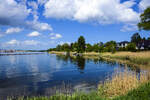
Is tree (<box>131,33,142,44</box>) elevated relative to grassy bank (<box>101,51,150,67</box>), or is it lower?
elevated

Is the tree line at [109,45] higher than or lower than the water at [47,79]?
higher

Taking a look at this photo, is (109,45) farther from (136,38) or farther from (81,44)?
(136,38)

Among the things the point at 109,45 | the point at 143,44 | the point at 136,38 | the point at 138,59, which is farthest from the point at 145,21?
the point at 136,38

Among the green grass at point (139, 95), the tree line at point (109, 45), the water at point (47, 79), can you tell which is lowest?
the water at point (47, 79)

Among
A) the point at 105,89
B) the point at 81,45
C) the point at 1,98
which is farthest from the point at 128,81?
the point at 81,45

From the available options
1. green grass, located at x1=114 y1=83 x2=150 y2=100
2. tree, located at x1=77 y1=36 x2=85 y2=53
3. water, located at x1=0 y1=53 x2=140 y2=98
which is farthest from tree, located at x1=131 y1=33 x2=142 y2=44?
green grass, located at x1=114 y1=83 x2=150 y2=100

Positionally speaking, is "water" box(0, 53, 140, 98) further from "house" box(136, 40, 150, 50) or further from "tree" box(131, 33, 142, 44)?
"tree" box(131, 33, 142, 44)

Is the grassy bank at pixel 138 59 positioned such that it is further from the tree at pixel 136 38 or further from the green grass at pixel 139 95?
the tree at pixel 136 38

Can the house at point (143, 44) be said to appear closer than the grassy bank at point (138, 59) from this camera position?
No

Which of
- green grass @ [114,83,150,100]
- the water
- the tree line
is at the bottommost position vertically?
the water

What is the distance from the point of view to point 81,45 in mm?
72938

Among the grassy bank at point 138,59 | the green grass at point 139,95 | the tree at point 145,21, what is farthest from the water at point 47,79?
the tree at point 145,21

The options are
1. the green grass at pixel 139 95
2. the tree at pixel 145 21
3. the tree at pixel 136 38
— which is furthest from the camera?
the tree at pixel 136 38

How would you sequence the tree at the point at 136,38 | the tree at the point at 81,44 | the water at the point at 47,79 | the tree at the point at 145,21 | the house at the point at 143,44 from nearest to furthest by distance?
1. the water at the point at 47,79
2. the tree at the point at 145,21
3. the tree at the point at 81,44
4. the house at the point at 143,44
5. the tree at the point at 136,38
